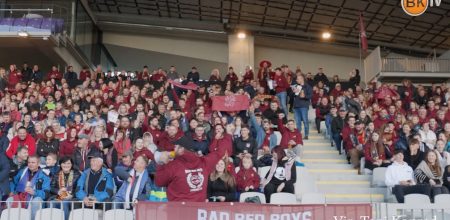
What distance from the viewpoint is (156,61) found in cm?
2819

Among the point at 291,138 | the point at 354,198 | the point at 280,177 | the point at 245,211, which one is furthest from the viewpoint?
the point at 291,138

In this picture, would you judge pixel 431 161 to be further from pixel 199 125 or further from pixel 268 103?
pixel 268 103

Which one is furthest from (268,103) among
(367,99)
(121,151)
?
(121,151)

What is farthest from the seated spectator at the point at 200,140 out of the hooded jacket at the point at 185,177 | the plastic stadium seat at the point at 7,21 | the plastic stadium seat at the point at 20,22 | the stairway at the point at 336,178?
the plastic stadium seat at the point at 7,21

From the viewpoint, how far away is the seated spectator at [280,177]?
28.2 ft

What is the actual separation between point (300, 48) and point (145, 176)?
20.3m

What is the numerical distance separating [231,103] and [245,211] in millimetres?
6976

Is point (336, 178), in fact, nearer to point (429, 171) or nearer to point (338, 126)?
point (429, 171)

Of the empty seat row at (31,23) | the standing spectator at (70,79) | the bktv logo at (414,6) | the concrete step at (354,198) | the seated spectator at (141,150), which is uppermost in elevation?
the empty seat row at (31,23)

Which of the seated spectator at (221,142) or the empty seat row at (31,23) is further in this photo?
the empty seat row at (31,23)

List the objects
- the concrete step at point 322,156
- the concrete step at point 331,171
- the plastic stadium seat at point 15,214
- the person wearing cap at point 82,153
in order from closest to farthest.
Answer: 1. the plastic stadium seat at point 15,214
2. the person wearing cap at point 82,153
3. the concrete step at point 331,171
4. the concrete step at point 322,156

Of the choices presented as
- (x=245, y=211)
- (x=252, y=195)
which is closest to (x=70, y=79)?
(x=252, y=195)

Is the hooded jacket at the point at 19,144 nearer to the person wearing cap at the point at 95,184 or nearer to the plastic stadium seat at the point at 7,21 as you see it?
the person wearing cap at the point at 95,184

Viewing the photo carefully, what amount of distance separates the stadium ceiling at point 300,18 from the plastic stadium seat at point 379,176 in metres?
12.3
